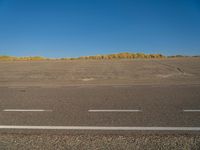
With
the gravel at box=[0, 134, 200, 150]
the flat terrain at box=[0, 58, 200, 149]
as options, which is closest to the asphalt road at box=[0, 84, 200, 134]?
the flat terrain at box=[0, 58, 200, 149]

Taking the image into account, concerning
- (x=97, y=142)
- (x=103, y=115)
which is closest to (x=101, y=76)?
(x=103, y=115)

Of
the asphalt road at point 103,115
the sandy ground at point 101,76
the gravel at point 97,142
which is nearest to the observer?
the gravel at point 97,142

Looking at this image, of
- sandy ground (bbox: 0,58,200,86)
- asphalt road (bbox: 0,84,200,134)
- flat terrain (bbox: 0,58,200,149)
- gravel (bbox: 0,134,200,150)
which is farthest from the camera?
sandy ground (bbox: 0,58,200,86)

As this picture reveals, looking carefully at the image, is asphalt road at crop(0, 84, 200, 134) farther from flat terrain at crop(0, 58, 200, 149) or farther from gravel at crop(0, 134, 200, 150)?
gravel at crop(0, 134, 200, 150)

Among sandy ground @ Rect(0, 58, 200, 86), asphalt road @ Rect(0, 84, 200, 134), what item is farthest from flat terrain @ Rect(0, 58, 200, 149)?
sandy ground @ Rect(0, 58, 200, 86)

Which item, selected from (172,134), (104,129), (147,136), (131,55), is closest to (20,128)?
(104,129)

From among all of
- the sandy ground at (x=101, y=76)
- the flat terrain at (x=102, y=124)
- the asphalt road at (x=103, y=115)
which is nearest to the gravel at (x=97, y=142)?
the flat terrain at (x=102, y=124)

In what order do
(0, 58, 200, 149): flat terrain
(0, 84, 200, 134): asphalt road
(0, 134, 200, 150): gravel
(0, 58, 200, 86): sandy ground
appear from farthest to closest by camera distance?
(0, 58, 200, 86): sandy ground → (0, 84, 200, 134): asphalt road → (0, 58, 200, 149): flat terrain → (0, 134, 200, 150): gravel

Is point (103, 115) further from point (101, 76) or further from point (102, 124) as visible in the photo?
point (101, 76)

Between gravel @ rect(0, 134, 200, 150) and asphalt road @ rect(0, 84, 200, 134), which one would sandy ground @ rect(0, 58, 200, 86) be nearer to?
asphalt road @ rect(0, 84, 200, 134)

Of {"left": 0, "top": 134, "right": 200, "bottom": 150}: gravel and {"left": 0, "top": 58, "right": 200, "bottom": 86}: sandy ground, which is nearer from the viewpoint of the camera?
{"left": 0, "top": 134, "right": 200, "bottom": 150}: gravel

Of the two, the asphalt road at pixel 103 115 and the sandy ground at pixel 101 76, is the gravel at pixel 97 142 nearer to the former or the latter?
the asphalt road at pixel 103 115

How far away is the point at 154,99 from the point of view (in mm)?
8812

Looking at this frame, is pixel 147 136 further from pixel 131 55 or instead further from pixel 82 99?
pixel 131 55
